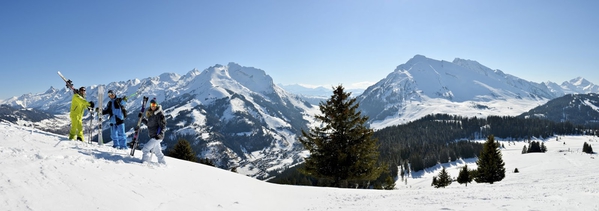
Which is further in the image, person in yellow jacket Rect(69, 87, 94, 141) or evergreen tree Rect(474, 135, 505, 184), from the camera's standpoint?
evergreen tree Rect(474, 135, 505, 184)

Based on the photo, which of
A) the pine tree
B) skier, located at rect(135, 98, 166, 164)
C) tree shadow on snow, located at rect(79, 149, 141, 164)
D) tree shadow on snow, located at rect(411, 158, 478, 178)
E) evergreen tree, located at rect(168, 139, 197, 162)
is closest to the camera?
tree shadow on snow, located at rect(79, 149, 141, 164)

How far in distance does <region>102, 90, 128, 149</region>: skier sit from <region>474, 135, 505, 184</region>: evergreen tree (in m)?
44.9

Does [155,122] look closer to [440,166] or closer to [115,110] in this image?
[115,110]

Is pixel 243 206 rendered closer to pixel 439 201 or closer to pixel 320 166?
pixel 439 201

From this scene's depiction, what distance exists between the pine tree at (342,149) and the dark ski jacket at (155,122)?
43.1ft

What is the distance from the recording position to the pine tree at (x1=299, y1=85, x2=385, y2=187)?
2175 cm

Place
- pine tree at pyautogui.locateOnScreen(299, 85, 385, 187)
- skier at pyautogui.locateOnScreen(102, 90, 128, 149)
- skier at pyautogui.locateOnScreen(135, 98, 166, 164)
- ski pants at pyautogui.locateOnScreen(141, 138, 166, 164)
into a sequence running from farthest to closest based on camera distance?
pine tree at pyautogui.locateOnScreen(299, 85, 385, 187), skier at pyautogui.locateOnScreen(102, 90, 128, 149), skier at pyautogui.locateOnScreen(135, 98, 166, 164), ski pants at pyautogui.locateOnScreen(141, 138, 166, 164)

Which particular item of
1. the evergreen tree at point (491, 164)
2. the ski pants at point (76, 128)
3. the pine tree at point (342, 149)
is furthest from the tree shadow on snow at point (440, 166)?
the ski pants at point (76, 128)

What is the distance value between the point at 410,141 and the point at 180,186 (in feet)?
638

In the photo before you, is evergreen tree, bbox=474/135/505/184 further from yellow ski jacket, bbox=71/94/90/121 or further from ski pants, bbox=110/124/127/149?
yellow ski jacket, bbox=71/94/90/121

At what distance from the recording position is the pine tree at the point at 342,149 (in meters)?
21.8

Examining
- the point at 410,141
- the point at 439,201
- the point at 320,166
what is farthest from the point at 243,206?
the point at 410,141

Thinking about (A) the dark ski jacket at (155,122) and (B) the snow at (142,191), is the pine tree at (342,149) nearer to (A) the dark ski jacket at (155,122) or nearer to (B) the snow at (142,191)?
(B) the snow at (142,191)

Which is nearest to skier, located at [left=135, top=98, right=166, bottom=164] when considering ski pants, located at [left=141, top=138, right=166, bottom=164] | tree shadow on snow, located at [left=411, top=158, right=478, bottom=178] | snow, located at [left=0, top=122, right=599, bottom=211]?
ski pants, located at [left=141, top=138, right=166, bottom=164]
